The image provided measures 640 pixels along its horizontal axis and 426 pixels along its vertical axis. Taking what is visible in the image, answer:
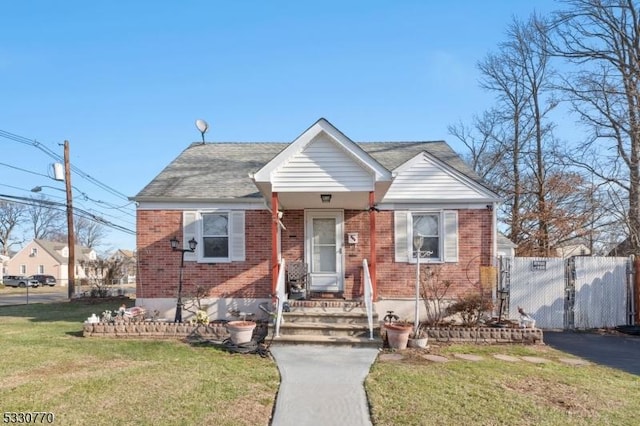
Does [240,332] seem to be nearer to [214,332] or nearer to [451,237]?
[214,332]

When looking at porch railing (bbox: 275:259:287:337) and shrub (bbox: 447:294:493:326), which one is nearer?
porch railing (bbox: 275:259:287:337)

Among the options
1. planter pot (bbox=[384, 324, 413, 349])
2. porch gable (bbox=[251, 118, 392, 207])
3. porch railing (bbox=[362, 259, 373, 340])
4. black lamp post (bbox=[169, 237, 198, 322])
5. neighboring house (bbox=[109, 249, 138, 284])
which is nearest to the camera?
planter pot (bbox=[384, 324, 413, 349])

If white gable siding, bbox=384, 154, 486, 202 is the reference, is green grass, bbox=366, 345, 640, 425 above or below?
below

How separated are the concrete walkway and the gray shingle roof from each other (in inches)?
181

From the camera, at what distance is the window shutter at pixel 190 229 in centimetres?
1189

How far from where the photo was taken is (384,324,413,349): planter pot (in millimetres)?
8680

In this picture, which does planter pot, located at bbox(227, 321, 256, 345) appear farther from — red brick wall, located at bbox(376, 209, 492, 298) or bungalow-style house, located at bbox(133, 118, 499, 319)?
red brick wall, located at bbox(376, 209, 492, 298)

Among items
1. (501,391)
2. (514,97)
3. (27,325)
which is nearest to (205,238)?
(27,325)

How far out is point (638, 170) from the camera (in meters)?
19.2

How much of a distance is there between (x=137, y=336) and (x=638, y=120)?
1995 centimetres

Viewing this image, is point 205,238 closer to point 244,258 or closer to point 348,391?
point 244,258

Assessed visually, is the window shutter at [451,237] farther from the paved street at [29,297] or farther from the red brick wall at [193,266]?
the paved street at [29,297]

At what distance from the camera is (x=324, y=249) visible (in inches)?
484
